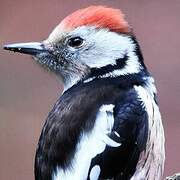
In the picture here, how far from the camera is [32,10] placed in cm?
652

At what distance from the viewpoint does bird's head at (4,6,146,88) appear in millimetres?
4762

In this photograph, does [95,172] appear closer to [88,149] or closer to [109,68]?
[88,149]

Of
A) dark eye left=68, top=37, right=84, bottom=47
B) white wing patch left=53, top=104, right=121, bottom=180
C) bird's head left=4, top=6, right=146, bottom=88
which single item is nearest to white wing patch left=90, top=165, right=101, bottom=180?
white wing patch left=53, top=104, right=121, bottom=180

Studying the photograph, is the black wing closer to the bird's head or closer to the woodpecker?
the woodpecker

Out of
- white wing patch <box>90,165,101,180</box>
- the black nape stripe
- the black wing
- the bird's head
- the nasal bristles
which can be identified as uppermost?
the nasal bristles

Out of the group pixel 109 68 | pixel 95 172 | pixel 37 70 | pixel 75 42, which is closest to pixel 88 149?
pixel 95 172

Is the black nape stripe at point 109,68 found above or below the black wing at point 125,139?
above

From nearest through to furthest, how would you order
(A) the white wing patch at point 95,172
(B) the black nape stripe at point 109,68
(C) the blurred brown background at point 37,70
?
(A) the white wing patch at point 95,172
(B) the black nape stripe at point 109,68
(C) the blurred brown background at point 37,70

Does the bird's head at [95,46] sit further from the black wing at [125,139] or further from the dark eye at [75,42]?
the black wing at [125,139]

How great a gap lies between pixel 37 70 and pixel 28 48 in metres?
1.39

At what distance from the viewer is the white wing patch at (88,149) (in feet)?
14.6

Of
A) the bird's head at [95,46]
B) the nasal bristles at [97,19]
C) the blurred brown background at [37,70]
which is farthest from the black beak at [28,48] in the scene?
the blurred brown background at [37,70]

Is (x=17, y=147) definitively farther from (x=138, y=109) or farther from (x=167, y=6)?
(x=138, y=109)

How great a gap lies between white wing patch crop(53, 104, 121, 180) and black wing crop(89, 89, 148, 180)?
0.01m
